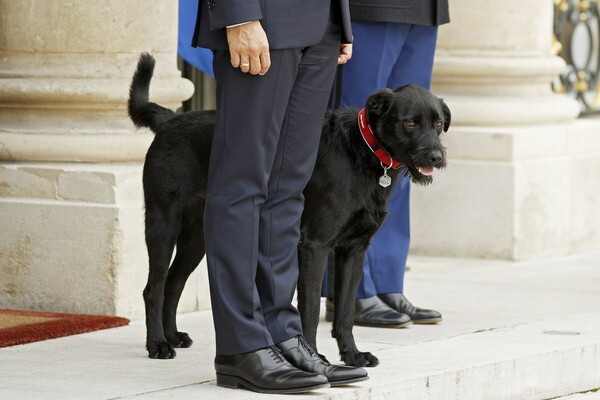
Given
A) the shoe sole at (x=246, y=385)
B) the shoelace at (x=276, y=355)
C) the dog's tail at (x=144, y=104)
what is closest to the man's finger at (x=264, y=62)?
the shoelace at (x=276, y=355)

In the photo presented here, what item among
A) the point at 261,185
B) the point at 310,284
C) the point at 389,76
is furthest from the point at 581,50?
the point at 261,185

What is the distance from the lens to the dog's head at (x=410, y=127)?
496 centimetres

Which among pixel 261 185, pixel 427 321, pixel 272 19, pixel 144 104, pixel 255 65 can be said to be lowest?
pixel 427 321

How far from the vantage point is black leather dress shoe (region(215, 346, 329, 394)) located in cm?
432

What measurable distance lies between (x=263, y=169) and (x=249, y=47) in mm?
366

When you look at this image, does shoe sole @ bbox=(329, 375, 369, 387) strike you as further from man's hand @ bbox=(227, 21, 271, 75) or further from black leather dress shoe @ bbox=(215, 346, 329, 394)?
man's hand @ bbox=(227, 21, 271, 75)

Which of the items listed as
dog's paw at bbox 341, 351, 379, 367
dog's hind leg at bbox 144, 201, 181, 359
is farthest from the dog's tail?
dog's paw at bbox 341, 351, 379, 367

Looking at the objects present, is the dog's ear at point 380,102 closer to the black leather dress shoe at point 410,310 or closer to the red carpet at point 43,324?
the black leather dress shoe at point 410,310

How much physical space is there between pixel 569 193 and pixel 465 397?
12.3ft

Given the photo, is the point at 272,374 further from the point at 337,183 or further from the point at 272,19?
the point at 272,19

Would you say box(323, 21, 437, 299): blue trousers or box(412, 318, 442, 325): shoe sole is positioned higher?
box(323, 21, 437, 299): blue trousers

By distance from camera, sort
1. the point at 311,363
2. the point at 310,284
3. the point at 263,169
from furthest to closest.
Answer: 1. the point at 310,284
2. the point at 311,363
3. the point at 263,169

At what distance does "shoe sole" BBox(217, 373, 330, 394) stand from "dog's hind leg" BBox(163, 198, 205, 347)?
37.3 inches

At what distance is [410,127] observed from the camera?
500cm
